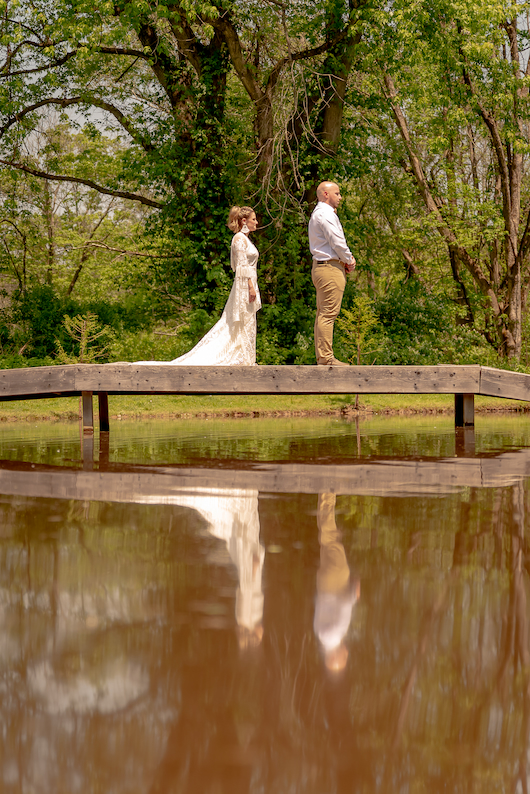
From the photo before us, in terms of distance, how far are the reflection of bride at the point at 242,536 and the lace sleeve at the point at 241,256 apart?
16.5 ft

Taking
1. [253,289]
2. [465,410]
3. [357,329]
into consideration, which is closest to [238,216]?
[253,289]

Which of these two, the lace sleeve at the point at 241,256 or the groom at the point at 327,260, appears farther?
the lace sleeve at the point at 241,256

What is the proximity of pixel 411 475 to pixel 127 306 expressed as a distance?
21146 millimetres

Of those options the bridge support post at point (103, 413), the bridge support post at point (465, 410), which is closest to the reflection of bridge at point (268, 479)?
the bridge support post at point (465, 410)

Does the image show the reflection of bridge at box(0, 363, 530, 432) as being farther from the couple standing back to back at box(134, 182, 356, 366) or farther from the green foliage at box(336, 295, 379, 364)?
the green foliage at box(336, 295, 379, 364)

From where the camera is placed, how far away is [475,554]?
3.30m

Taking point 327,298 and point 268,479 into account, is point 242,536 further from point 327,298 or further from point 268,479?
point 327,298

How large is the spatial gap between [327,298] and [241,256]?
1439mm

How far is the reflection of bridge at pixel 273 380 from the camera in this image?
866 cm

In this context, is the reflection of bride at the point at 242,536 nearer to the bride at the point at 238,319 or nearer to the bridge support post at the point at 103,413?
the bride at the point at 238,319

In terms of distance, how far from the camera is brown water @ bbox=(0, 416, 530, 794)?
1.65 meters

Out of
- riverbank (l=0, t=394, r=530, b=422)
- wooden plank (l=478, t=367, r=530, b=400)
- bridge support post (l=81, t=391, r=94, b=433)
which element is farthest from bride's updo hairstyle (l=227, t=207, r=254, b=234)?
riverbank (l=0, t=394, r=530, b=422)

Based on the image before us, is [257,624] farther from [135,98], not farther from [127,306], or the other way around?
[127,306]

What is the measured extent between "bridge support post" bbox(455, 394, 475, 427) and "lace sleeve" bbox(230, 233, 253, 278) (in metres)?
3.01
